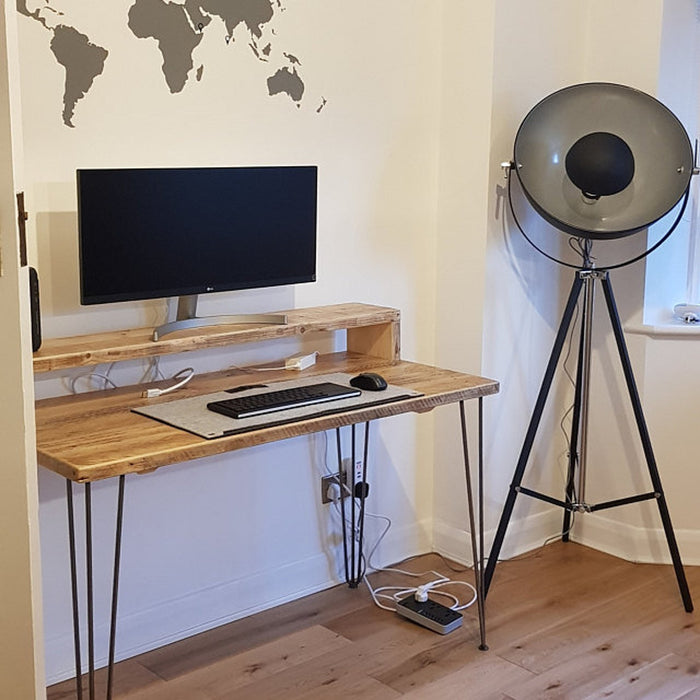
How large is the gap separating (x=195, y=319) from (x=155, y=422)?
0.38 metres

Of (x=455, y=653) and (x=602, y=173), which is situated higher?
(x=602, y=173)

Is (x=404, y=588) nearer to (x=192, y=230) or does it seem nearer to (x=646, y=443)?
(x=646, y=443)

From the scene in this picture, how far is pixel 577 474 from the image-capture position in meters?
3.60

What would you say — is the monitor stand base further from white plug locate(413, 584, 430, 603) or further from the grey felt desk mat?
white plug locate(413, 584, 430, 603)

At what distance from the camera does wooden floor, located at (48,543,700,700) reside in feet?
8.64

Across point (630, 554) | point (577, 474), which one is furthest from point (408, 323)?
point (630, 554)

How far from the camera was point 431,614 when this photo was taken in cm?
299

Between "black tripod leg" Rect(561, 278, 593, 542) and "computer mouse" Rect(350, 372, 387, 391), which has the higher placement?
"computer mouse" Rect(350, 372, 387, 391)

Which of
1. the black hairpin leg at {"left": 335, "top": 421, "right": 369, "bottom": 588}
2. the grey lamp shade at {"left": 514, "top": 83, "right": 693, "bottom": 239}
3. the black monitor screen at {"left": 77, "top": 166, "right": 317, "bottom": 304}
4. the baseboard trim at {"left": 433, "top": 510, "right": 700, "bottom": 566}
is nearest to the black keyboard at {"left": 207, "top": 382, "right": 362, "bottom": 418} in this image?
the black monitor screen at {"left": 77, "top": 166, "right": 317, "bottom": 304}

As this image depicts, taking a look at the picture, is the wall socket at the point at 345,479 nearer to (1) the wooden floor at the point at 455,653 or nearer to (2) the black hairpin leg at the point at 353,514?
(2) the black hairpin leg at the point at 353,514

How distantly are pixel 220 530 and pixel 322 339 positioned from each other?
639mm

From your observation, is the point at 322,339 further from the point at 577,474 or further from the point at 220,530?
the point at 577,474

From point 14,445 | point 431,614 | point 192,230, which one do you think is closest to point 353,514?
point 431,614

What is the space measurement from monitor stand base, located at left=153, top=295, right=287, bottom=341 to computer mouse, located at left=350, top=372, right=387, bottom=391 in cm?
26
